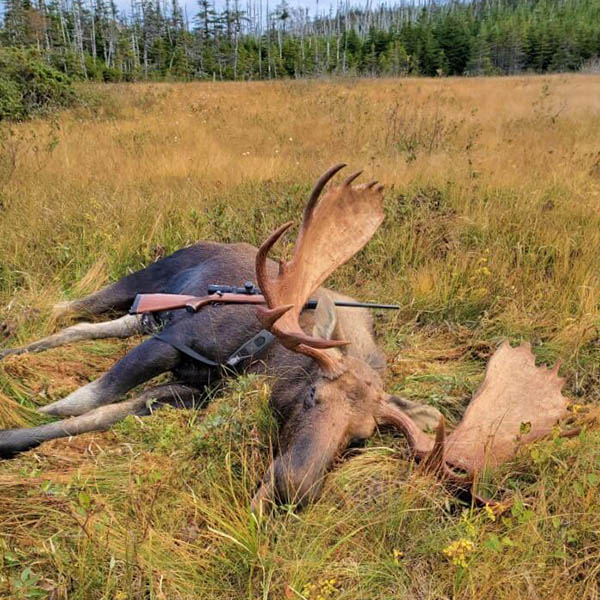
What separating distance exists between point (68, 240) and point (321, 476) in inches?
153

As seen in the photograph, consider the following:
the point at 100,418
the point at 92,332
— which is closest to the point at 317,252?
the point at 100,418

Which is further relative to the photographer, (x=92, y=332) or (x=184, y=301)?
(x=92, y=332)

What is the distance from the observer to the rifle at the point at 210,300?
3545 millimetres

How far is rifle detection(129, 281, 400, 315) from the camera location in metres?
3.54

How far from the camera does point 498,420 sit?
8.68 ft

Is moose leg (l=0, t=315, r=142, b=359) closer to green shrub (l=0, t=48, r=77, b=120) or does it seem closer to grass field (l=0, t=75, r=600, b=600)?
grass field (l=0, t=75, r=600, b=600)

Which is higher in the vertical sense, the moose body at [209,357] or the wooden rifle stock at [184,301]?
the wooden rifle stock at [184,301]

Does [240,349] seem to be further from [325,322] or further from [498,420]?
[498,420]

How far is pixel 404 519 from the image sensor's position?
89.0 inches

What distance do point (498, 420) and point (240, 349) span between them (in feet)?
4.73

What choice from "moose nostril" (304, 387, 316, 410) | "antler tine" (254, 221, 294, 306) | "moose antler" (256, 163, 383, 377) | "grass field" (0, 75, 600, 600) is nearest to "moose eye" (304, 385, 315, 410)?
"moose nostril" (304, 387, 316, 410)

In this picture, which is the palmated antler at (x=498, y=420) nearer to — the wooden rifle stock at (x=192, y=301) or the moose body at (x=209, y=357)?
the moose body at (x=209, y=357)

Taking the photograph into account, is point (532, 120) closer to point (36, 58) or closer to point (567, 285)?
point (567, 285)

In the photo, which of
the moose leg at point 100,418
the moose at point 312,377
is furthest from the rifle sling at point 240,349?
the moose leg at point 100,418
